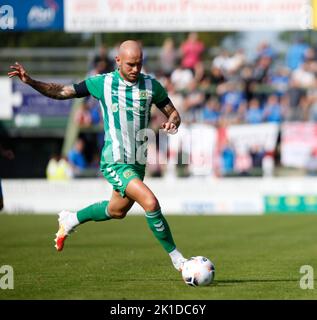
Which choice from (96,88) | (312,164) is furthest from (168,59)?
(96,88)

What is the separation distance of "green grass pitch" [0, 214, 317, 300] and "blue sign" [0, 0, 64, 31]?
281 inches

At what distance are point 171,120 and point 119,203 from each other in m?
1.18

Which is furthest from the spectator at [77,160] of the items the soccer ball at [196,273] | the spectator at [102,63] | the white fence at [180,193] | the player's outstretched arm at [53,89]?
the soccer ball at [196,273]

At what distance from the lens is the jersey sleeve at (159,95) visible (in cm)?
1014

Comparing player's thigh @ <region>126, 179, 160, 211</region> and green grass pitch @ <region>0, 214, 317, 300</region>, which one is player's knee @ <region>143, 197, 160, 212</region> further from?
green grass pitch @ <region>0, 214, 317, 300</region>

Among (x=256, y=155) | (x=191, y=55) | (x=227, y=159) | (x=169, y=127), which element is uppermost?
(x=191, y=55)

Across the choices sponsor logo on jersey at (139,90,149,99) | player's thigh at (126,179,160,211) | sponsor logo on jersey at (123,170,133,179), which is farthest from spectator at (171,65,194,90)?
player's thigh at (126,179,160,211)

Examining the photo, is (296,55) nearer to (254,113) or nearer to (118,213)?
(254,113)

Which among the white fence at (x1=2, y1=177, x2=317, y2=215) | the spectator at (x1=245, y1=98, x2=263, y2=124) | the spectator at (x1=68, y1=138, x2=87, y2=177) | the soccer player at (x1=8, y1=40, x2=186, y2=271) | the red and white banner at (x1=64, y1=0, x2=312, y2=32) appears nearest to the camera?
the soccer player at (x1=8, y1=40, x2=186, y2=271)

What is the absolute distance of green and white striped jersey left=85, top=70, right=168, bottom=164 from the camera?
396 inches

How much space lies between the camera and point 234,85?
26156 mm

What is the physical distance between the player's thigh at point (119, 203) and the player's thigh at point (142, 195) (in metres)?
0.41
